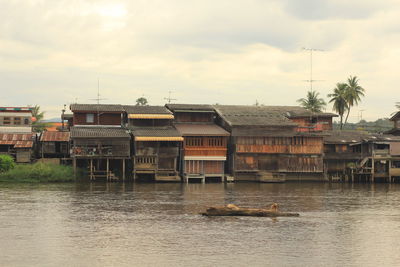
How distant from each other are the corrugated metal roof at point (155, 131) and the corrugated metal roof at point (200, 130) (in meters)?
0.95

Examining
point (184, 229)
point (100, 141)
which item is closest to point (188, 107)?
point (100, 141)

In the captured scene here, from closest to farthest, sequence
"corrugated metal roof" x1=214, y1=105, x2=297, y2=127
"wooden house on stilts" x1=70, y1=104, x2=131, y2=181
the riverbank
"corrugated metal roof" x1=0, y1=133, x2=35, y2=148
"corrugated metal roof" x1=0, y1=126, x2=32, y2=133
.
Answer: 1. the riverbank
2. "wooden house on stilts" x1=70, y1=104, x2=131, y2=181
3. "corrugated metal roof" x1=0, y1=133, x2=35, y2=148
4. "corrugated metal roof" x1=214, y1=105, x2=297, y2=127
5. "corrugated metal roof" x1=0, y1=126, x2=32, y2=133

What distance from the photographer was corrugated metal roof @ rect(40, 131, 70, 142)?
67.5m

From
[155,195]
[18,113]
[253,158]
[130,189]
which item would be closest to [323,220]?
[155,195]

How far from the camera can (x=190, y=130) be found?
69.6 metres

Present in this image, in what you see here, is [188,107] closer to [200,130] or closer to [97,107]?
[200,130]

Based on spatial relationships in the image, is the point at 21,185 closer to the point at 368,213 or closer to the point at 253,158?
the point at 253,158

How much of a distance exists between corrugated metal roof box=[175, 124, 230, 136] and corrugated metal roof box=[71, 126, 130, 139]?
20.6ft

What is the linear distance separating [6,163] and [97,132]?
9744mm

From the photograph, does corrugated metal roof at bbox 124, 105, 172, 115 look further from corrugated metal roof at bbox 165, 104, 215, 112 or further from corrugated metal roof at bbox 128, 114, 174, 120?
corrugated metal roof at bbox 128, 114, 174, 120

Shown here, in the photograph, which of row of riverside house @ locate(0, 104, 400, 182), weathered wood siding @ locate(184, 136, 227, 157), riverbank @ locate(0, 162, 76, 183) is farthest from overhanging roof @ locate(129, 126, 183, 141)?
riverbank @ locate(0, 162, 76, 183)

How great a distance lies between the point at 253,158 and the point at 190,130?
7549mm

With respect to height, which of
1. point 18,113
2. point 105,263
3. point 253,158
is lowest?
point 105,263

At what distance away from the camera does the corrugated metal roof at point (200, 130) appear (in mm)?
68000
